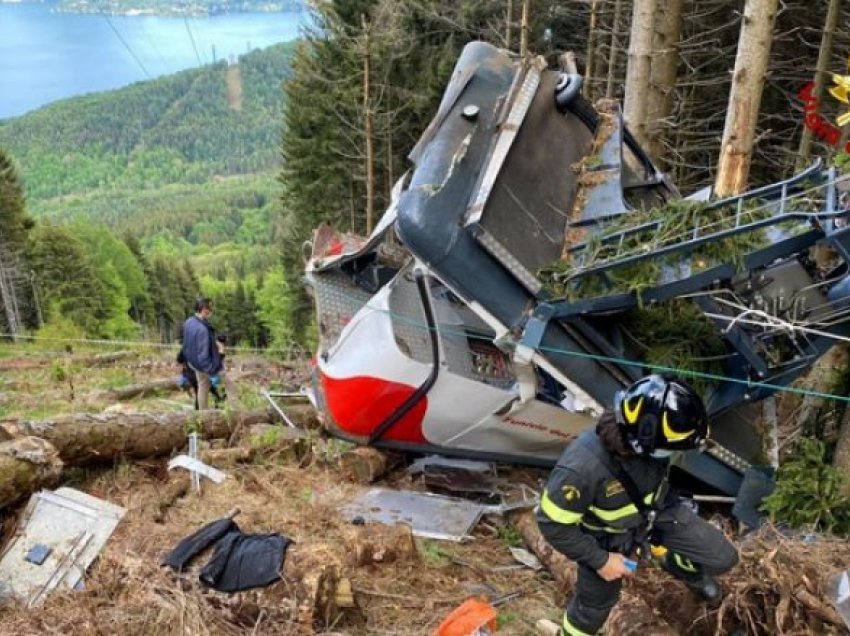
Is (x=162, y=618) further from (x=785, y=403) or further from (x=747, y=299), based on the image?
(x=785, y=403)

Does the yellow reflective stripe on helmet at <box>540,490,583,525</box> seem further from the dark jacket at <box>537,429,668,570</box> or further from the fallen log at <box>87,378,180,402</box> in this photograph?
the fallen log at <box>87,378,180,402</box>

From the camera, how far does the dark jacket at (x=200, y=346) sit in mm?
7047

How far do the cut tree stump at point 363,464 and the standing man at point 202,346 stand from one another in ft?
8.09

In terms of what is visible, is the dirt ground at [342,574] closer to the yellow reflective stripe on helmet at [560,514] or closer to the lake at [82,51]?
the yellow reflective stripe on helmet at [560,514]

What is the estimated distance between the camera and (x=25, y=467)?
449cm

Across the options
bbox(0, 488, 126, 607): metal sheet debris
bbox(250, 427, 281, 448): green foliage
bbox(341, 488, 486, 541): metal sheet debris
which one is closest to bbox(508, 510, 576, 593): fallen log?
bbox(341, 488, 486, 541): metal sheet debris

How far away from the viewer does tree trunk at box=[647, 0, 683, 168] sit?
8.61 meters

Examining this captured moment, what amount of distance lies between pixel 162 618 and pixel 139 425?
2.39m

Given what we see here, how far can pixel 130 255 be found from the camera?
191ft

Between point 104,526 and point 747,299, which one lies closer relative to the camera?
point 747,299

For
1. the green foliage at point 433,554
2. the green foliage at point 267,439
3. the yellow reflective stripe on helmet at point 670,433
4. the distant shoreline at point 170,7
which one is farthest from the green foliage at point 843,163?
the distant shoreline at point 170,7

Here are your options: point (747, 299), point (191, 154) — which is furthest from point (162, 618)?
point (191, 154)

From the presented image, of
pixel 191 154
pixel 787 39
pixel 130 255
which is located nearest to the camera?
Result: pixel 787 39

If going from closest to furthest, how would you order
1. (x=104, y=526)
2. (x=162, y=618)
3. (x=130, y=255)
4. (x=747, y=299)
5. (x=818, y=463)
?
(x=162, y=618)
(x=747, y=299)
(x=818, y=463)
(x=104, y=526)
(x=130, y=255)
